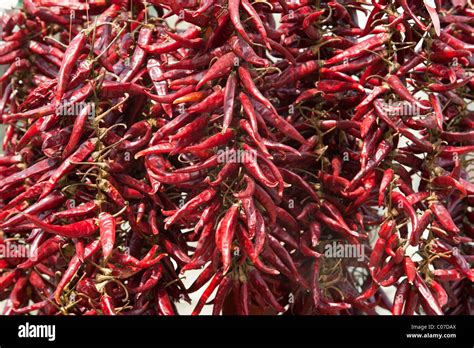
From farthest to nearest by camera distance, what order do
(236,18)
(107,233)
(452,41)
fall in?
(452,41)
(107,233)
(236,18)

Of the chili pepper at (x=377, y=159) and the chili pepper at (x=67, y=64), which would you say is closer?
the chili pepper at (x=67, y=64)

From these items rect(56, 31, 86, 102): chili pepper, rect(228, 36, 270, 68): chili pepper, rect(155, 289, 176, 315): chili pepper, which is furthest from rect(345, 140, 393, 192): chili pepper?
rect(56, 31, 86, 102): chili pepper

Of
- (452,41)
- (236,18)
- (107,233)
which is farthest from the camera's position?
(452,41)

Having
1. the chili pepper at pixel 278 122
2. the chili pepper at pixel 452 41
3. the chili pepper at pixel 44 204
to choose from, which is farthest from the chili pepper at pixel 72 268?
the chili pepper at pixel 452 41

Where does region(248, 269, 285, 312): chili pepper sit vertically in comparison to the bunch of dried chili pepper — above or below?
below

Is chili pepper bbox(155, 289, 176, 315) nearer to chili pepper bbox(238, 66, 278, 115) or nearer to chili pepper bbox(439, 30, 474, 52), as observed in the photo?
chili pepper bbox(238, 66, 278, 115)

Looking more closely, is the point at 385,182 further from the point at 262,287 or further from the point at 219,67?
the point at 219,67

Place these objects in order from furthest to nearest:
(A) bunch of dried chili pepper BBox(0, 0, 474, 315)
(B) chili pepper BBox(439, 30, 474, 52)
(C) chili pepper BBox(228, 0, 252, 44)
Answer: (B) chili pepper BBox(439, 30, 474, 52) → (A) bunch of dried chili pepper BBox(0, 0, 474, 315) → (C) chili pepper BBox(228, 0, 252, 44)

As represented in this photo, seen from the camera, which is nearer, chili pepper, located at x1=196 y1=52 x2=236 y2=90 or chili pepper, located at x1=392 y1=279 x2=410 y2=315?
chili pepper, located at x1=196 y1=52 x2=236 y2=90

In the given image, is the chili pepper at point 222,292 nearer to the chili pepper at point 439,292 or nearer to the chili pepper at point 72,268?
the chili pepper at point 72,268

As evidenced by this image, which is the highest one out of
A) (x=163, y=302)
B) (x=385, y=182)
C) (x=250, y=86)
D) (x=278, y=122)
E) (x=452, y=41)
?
(x=452, y=41)

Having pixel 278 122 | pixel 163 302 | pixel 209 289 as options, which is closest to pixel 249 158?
pixel 278 122

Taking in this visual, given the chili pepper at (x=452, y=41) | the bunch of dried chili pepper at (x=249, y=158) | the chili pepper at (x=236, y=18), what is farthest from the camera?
the chili pepper at (x=452, y=41)

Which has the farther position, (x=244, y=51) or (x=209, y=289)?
(x=209, y=289)
